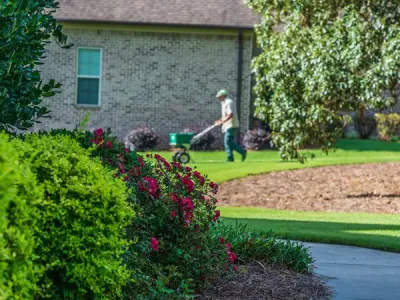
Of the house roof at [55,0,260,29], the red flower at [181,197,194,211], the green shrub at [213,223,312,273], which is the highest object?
the house roof at [55,0,260,29]

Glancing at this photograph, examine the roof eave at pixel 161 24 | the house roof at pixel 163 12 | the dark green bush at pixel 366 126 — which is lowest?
the dark green bush at pixel 366 126

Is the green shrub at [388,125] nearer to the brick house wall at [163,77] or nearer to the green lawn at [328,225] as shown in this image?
the brick house wall at [163,77]

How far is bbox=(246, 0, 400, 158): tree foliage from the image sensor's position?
16.9 metres

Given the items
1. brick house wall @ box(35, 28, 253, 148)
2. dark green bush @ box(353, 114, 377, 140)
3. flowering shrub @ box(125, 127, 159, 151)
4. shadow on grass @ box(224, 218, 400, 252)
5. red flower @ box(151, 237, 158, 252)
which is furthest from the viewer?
dark green bush @ box(353, 114, 377, 140)

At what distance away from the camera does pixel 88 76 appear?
2964 centimetres

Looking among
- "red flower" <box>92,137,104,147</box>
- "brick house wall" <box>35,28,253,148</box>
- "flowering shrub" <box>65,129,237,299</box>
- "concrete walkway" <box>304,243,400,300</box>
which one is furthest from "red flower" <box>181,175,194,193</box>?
"brick house wall" <box>35,28,253,148</box>

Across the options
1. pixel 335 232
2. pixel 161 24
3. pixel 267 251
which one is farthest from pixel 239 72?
pixel 267 251

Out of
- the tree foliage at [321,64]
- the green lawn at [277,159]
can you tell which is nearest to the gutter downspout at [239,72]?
the green lawn at [277,159]

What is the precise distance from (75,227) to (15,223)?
0.78 meters

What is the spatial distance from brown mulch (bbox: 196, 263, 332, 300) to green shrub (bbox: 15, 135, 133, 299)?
68.3 inches

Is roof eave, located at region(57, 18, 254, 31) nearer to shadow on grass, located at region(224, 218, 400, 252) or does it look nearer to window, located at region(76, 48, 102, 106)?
window, located at region(76, 48, 102, 106)

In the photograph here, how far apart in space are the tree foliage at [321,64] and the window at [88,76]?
1036 cm

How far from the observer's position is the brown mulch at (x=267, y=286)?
6.96 meters

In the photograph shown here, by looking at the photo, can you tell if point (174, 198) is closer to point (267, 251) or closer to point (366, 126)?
point (267, 251)
